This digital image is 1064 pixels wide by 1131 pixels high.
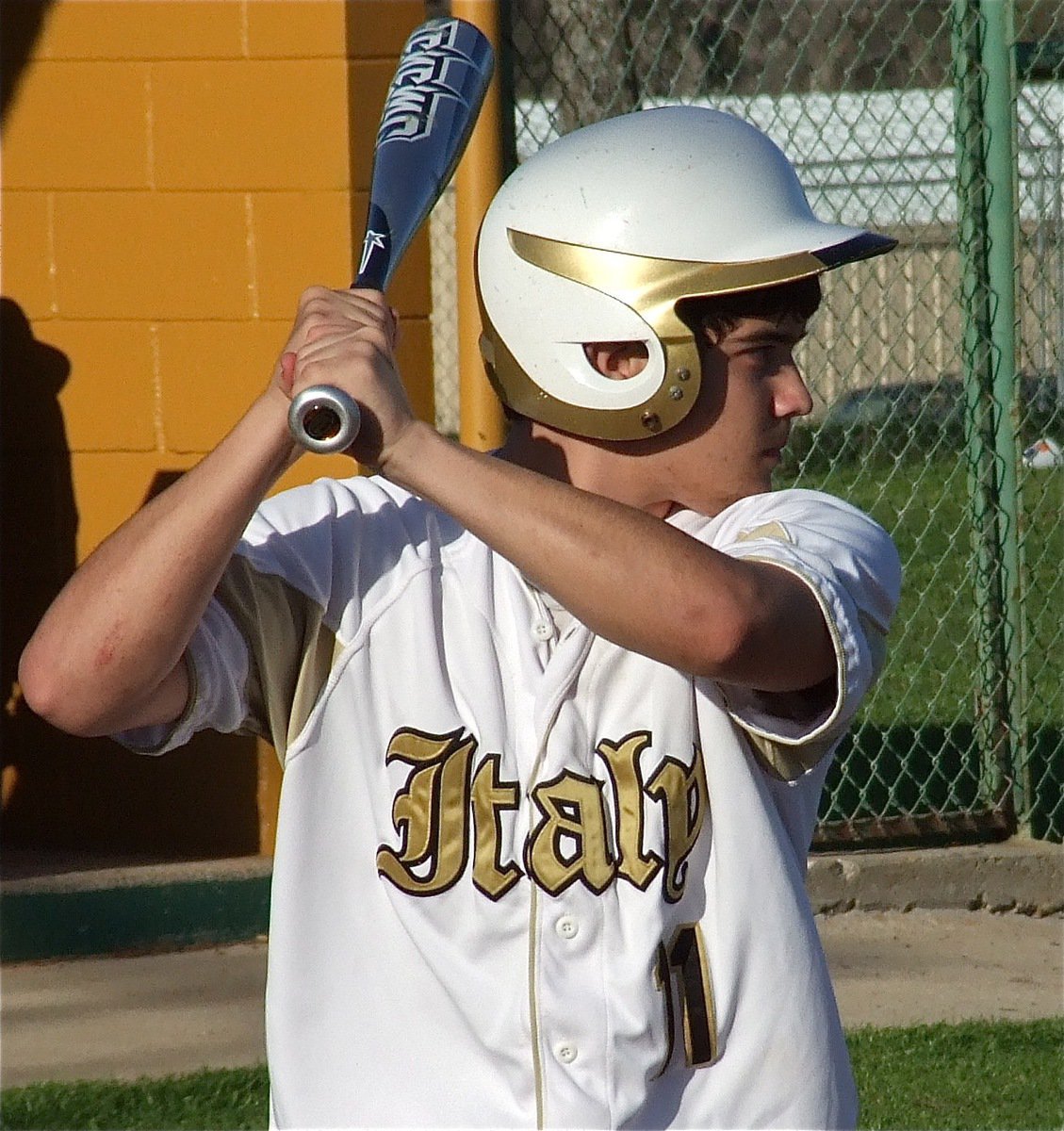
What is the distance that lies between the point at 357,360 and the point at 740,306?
51 cm

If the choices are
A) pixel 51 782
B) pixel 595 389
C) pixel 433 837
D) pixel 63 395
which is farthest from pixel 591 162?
pixel 51 782

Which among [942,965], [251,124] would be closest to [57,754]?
[251,124]

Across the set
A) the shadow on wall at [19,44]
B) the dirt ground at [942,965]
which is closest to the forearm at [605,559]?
the dirt ground at [942,965]

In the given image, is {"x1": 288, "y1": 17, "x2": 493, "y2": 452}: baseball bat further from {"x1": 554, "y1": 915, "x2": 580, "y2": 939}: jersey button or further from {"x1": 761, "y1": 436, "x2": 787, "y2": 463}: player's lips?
{"x1": 554, "y1": 915, "x2": 580, "y2": 939}: jersey button

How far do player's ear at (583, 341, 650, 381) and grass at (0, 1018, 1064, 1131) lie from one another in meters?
2.28

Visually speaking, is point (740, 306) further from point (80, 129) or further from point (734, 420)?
point (80, 129)

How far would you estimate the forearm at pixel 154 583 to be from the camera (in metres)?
1.94

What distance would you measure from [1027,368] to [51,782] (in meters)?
3.27

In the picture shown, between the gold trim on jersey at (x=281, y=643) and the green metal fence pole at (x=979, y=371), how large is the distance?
3927mm

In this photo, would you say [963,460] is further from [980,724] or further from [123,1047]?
[123,1047]

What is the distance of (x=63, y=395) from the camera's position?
533 centimetres

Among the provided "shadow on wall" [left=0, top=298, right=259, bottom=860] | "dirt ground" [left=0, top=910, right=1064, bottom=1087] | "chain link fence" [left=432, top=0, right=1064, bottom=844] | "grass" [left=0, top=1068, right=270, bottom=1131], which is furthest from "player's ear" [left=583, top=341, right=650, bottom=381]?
"shadow on wall" [left=0, top=298, right=259, bottom=860]

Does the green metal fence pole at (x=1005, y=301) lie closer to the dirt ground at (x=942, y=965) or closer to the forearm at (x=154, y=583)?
the dirt ground at (x=942, y=965)

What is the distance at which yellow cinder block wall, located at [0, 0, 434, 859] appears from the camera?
5.04 metres
